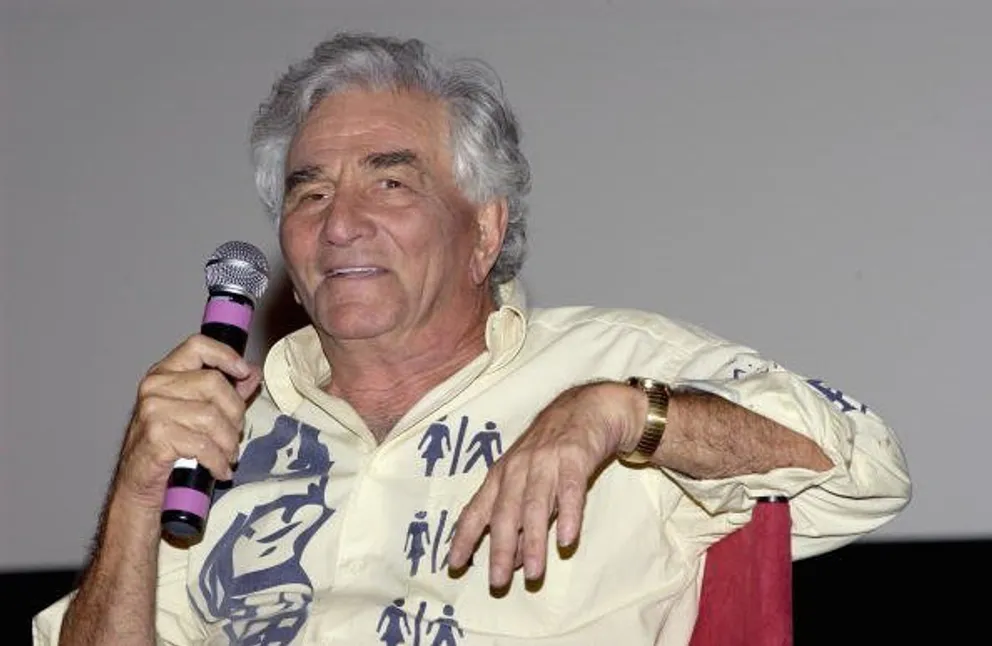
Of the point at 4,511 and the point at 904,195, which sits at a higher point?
the point at 904,195

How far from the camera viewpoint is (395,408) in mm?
2676

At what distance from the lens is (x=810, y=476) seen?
2.21 meters

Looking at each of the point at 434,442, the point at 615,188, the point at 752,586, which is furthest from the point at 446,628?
the point at 615,188

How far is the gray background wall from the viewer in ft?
10.4

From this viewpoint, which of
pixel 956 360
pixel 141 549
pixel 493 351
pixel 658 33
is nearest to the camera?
pixel 141 549

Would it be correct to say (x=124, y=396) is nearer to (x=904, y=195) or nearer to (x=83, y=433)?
(x=83, y=433)

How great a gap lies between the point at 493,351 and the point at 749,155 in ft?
2.90

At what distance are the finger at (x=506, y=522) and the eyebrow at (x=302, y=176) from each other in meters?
0.88

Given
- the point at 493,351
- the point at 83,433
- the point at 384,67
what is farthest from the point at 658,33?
the point at 83,433

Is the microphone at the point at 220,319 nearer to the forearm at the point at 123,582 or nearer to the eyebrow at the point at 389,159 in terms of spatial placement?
the forearm at the point at 123,582

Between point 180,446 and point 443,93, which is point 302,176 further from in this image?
point 180,446

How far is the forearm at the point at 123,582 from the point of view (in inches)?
95.3

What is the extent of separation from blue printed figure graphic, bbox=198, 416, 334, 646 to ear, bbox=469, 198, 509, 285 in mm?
362

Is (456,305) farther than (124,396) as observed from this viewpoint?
No
